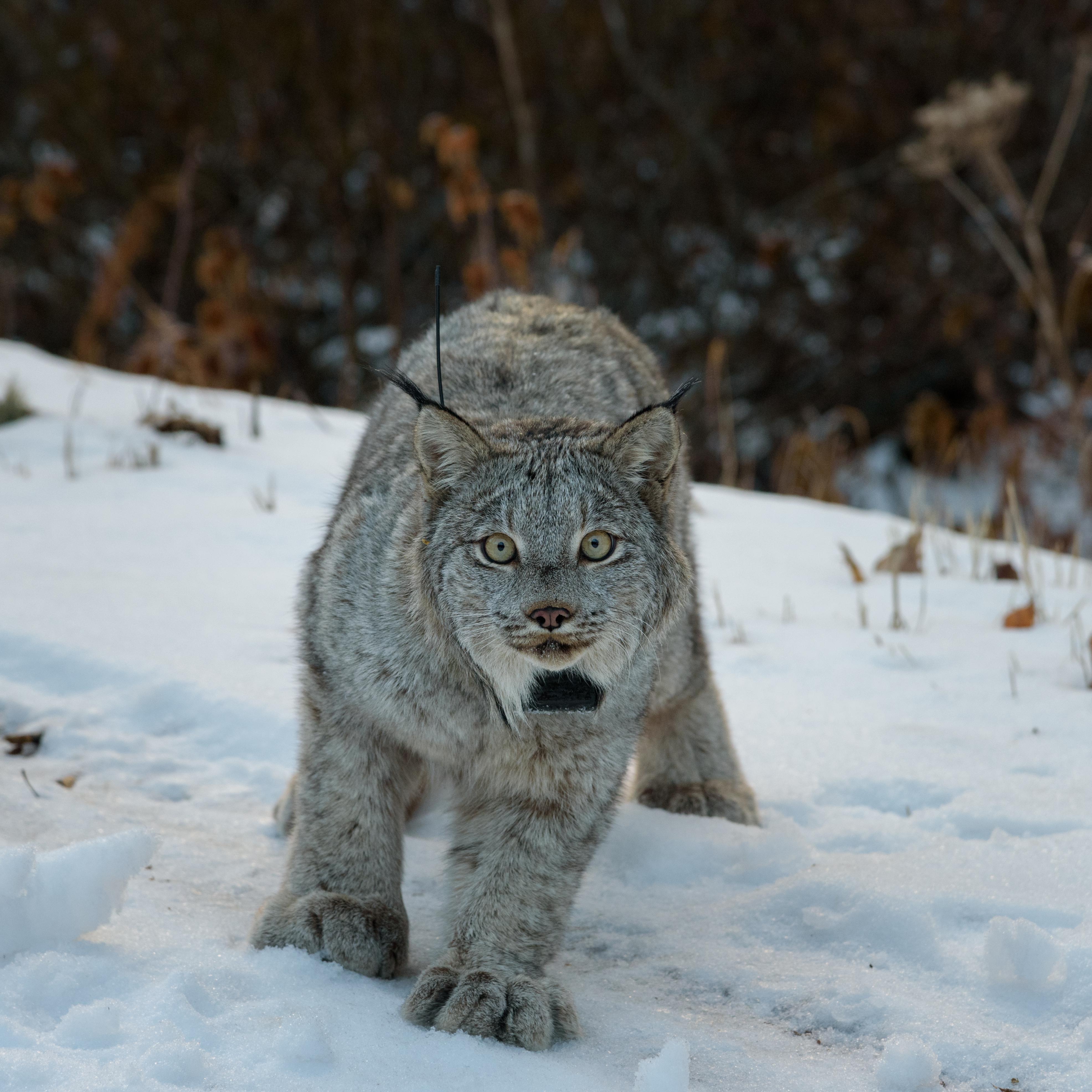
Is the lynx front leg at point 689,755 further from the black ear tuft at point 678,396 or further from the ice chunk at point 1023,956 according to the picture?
the black ear tuft at point 678,396

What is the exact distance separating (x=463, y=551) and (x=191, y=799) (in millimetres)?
1290

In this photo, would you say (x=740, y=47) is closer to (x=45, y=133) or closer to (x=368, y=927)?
(x=45, y=133)

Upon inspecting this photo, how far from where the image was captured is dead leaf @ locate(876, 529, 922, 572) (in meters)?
5.26

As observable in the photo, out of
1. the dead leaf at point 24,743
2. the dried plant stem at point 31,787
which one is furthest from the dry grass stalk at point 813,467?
the dried plant stem at point 31,787

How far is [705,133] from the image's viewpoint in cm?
1054

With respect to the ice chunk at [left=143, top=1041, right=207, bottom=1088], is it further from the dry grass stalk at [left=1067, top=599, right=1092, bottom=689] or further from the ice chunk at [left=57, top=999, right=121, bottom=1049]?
the dry grass stalk at [left=1067, top=599, right=1092, bottom=689]

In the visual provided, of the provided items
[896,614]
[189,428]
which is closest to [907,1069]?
[896,614]

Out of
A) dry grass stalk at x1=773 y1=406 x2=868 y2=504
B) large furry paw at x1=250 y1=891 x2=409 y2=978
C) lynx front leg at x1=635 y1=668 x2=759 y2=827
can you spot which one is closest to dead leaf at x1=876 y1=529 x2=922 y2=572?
lynx front leg at x1=635 y1=668 x2=759 y2=827

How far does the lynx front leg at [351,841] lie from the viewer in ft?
8.39

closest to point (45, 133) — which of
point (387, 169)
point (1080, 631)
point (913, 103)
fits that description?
point (387, 169)

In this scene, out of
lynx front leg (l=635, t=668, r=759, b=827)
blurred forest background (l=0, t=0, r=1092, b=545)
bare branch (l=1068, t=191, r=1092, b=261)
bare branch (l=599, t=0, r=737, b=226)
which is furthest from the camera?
blurred forest background (l=0, t=0, r=1092, b=545)

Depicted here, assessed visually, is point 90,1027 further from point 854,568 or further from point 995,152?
point 995,152

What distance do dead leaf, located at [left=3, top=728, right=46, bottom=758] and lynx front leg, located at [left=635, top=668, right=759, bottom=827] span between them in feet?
5.64

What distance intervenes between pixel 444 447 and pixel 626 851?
1292 mm
